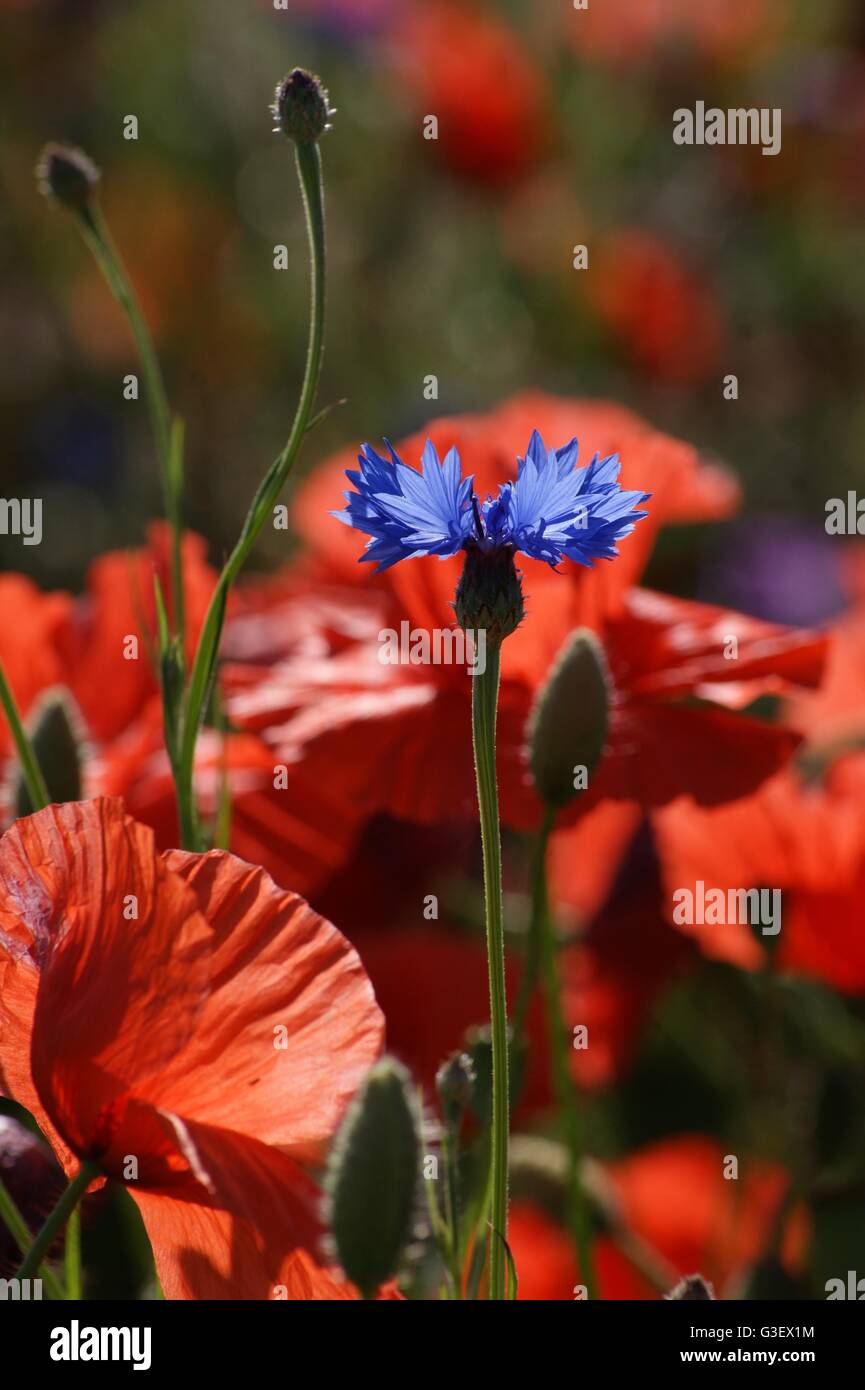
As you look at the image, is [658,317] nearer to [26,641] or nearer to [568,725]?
→ [26,641]

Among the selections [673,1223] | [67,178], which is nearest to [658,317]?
[673,1223]

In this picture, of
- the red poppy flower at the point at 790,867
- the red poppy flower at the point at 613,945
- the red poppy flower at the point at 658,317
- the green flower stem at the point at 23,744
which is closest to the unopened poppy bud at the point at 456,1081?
the green flower stem at the point at 23,744

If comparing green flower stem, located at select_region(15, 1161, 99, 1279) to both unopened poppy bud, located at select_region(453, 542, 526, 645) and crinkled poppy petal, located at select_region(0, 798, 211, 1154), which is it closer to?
crinkled poppy petal, located at select_region(0, 798, 211, 1154)

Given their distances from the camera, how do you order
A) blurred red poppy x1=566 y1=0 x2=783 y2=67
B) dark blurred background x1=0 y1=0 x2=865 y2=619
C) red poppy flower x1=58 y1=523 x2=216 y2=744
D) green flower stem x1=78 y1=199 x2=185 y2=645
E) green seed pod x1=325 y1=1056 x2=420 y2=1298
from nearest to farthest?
green seed pod x1=325 y1=1056 x2=420 y2=1298
green flower stem x1=78 y1=199 x2=185 y2=645
red poppy flower x1=58 y1=523 x2=216 y2=744
dark blurred background x1=0 y1=0 x2=865 y2=619
blurred red poppy x1=566 y1=0 x2=783 y2=67

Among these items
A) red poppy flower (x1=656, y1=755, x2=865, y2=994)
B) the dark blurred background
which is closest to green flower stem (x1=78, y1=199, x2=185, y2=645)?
red poppy flower (x1=656, y1=755, x2=865, y2=994)
